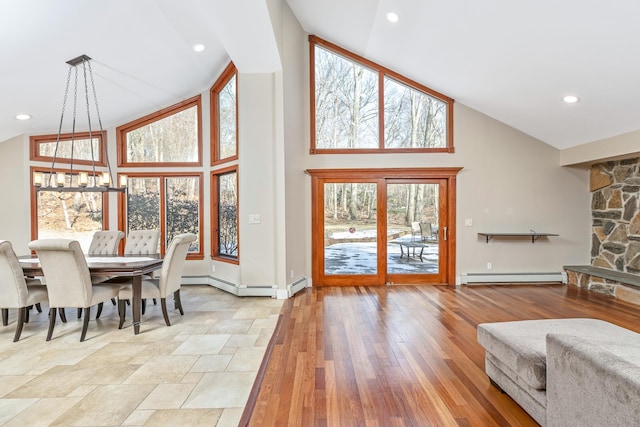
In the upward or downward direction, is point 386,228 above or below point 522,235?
above

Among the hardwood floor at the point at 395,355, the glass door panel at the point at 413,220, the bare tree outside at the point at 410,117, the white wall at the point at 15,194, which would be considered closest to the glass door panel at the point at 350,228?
the glass door panel at the point at 413,220

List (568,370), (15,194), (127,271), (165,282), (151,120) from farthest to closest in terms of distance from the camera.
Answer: (151,120) → (15,194) → (165,282) → (127,271) → (568,370)

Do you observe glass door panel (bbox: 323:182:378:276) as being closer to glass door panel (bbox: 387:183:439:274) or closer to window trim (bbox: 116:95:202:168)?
glass door panel (bbox: 387:183:439:274)

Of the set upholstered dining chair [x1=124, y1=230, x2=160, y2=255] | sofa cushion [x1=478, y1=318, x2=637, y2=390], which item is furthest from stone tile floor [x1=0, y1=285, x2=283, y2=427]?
sofa cushion [x1=478, y1=318, x2=637, y2=390]

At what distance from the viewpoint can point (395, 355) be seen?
3061mm

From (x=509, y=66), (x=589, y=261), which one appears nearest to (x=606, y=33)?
(x=509, y=66)

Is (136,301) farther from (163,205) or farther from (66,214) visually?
(66,214)

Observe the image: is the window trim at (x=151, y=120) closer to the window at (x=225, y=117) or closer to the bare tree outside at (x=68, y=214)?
the window at (x=225, y=117)

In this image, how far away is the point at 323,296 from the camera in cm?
520

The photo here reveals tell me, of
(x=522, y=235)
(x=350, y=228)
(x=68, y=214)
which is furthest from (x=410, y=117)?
(x=68, y=214)

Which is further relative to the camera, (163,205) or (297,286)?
(163,205)

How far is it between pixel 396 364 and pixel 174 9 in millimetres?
4480

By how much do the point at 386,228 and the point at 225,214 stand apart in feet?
9.49

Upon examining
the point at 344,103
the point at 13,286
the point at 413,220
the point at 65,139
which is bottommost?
the point at 13,286
